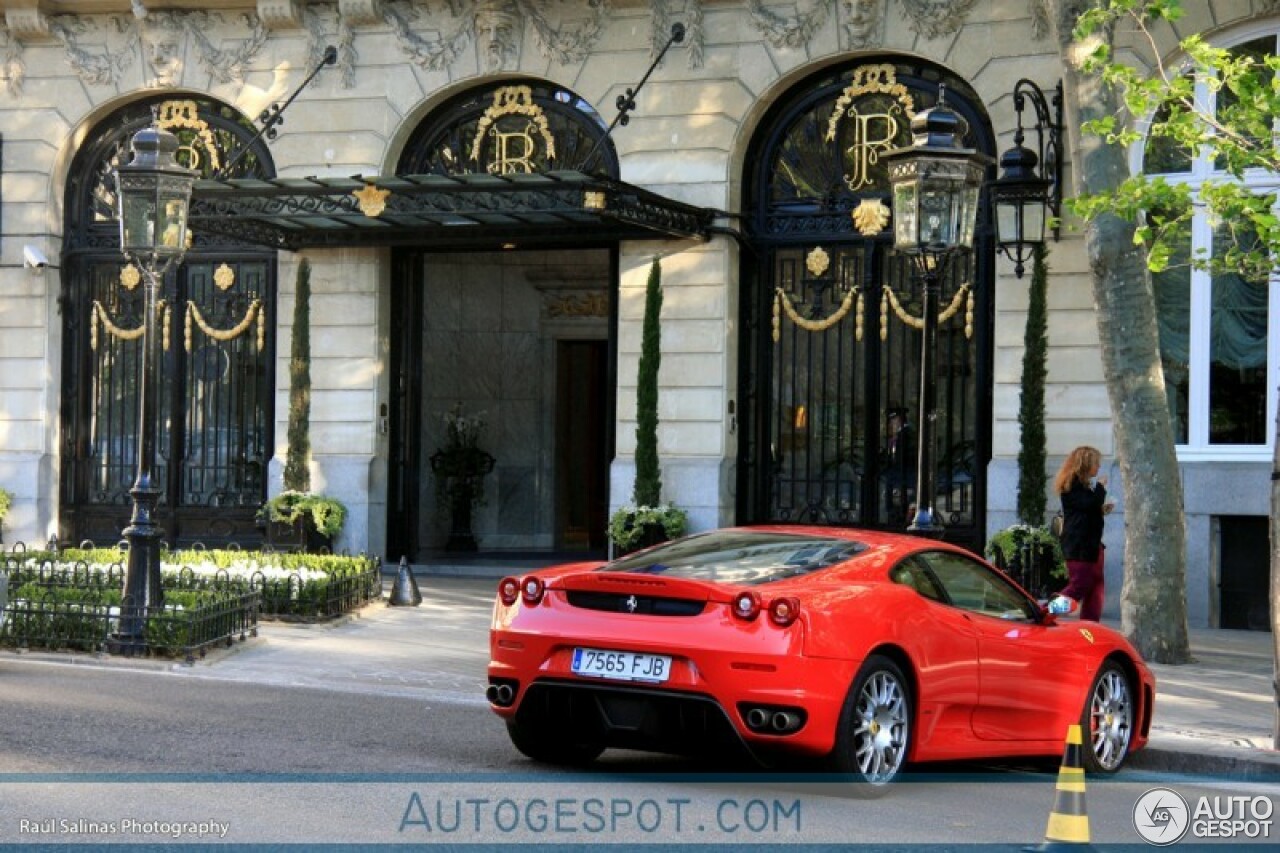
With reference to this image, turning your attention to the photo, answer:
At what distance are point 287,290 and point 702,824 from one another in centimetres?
1615

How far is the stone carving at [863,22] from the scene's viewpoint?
21.0 metres

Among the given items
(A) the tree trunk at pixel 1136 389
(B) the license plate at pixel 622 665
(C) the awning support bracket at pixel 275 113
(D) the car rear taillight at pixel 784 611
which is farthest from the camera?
(C) the awning support bracket at pixel 275 113

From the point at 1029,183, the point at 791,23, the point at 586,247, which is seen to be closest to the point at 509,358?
the point at 586,247

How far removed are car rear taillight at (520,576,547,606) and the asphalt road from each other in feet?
2.80

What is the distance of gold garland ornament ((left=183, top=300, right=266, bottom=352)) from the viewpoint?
2378 cm

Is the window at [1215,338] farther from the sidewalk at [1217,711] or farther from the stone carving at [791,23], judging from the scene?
the stone carving at [791,23]

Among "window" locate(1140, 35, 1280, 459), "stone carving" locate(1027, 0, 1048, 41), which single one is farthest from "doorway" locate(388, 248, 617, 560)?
"window" locate(1140, 35, 1280, 459)

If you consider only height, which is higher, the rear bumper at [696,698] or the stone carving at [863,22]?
the stone carving at [863,22]

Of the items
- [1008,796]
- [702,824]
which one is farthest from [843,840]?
[1008,796]

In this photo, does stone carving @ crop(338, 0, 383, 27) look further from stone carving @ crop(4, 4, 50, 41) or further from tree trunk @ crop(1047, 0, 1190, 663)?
tree trunk @ crop(1047, 0, 1190, 663)

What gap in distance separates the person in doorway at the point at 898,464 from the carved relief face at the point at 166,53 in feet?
31.9

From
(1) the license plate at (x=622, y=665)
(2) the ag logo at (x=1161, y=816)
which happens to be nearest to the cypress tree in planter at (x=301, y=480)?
(1) the license plate at (x=622, y=665)

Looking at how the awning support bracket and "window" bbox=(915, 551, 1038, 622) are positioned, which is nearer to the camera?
"window" bbox=(915, 551, 1038, 622)

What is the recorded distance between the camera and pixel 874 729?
903cm
